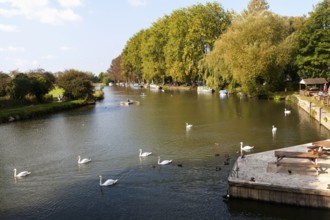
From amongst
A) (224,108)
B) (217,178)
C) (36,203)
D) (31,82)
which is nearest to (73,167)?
(36,203)

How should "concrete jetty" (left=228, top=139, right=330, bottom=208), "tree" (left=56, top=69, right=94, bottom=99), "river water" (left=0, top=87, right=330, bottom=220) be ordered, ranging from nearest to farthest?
1. "concrete jetty" (left=228, top=139, right=330, bottom=208)
2. "river water" (left=0, top=87, right=330, bottom=220)
3. "tree" (left=56, top=69, right=94, bottom=99)

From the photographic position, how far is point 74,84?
79750mm

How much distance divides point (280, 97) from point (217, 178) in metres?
50.4

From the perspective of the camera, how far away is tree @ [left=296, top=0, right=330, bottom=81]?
2648 inches

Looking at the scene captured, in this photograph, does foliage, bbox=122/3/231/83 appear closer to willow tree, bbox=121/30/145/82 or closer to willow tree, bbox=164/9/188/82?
willow tree, bbox=164/9/188/82

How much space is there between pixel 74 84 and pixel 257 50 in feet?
129

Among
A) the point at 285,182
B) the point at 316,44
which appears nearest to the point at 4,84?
the point at 316,44

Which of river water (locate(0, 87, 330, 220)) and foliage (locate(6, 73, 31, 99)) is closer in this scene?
river water (locate(0, 87, 330, 220))

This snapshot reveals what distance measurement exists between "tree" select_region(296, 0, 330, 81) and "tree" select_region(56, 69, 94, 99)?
149ft

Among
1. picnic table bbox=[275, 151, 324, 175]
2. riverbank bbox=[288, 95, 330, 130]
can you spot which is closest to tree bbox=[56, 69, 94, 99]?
riverbank bbox=[288, 95, 330, 130]

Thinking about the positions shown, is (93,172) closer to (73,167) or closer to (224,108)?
(73,167)

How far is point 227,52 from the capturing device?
244 feet

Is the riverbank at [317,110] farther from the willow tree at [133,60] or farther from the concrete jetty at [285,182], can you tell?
the willow tree at [133,60]

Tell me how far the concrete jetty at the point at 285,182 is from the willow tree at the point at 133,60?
469 feet
